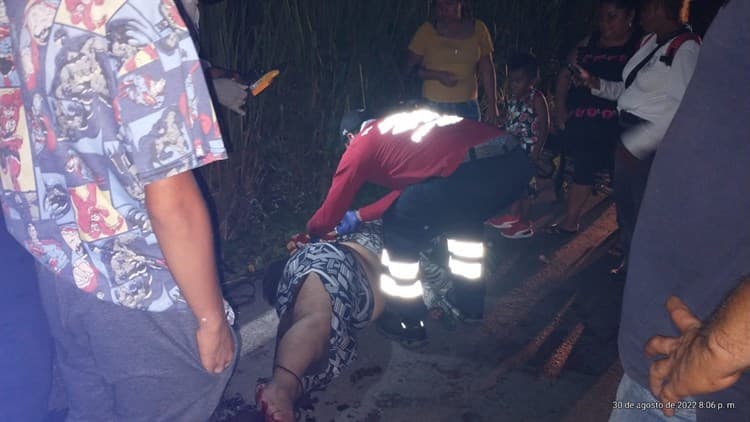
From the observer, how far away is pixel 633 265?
161 cm

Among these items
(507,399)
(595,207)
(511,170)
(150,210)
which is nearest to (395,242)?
(511,170)

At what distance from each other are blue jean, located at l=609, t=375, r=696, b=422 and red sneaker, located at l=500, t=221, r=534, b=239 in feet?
12.1

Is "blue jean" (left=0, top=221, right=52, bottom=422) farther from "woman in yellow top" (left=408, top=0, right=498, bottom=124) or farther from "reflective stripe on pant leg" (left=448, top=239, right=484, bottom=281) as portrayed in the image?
"woman in yellow top" (left=408, top=0, right=498, bottom=124)

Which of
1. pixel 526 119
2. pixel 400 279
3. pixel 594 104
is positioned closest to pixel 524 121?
pixel 526 119

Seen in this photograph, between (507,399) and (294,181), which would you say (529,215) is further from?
(507,399)

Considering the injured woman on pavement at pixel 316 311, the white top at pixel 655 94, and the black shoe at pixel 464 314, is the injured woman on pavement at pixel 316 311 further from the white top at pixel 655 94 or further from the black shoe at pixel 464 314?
the white top at pixel 655 94

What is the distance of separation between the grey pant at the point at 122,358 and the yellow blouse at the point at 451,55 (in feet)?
13.9

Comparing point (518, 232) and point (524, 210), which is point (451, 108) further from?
point (518, 232)

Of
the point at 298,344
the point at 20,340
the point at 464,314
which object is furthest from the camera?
the point at 464,314

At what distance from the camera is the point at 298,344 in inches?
111

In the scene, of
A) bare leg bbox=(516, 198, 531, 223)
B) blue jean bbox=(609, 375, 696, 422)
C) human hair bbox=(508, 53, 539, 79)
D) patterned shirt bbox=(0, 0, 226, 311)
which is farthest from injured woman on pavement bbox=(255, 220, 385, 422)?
human hair bbox=(508, 53, 539, 79)

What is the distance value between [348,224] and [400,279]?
51cm

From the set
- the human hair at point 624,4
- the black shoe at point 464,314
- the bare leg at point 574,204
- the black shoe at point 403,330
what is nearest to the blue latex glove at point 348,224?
the black shoe at point 403,330

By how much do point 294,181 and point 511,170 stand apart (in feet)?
8.11
